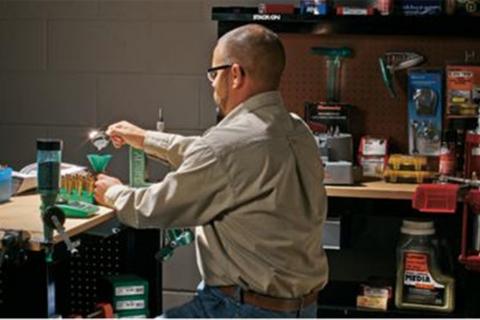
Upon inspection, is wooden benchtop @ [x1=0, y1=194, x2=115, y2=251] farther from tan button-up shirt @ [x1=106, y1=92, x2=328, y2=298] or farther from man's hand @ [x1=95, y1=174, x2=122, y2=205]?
tan button-up shirt @ [x1=106, y1=92, x2=328, y2=298]

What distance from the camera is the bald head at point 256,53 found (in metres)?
2.28

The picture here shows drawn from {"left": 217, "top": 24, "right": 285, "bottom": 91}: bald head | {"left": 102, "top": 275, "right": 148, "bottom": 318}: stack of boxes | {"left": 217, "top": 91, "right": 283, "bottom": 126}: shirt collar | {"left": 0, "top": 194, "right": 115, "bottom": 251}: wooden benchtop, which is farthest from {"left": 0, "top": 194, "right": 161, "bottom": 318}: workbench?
{"left": 217, "top": 24, "right": 285, "bottom": 91}: bald head

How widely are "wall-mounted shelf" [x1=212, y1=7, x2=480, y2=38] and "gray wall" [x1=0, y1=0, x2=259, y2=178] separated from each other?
33 centimetres

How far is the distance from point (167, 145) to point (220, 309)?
708 millimetres

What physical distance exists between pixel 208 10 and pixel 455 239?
4.99ft

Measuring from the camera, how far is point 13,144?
396cm

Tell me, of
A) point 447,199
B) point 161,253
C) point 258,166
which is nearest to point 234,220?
point 258,166

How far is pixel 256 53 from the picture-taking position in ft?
7.47

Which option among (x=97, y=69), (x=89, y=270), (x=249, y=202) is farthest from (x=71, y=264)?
→ (x=97, y=69)

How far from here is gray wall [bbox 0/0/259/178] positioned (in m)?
3.73

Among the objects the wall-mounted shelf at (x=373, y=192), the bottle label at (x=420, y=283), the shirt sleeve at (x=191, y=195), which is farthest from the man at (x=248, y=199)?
the bottle label at (x=420, y=283)

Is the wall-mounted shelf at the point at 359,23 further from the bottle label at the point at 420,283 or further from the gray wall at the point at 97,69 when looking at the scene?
the bottle label at the point at 420,283

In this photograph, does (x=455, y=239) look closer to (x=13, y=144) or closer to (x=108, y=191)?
(x=108, y=191)

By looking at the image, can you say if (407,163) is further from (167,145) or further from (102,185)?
(102,185)
